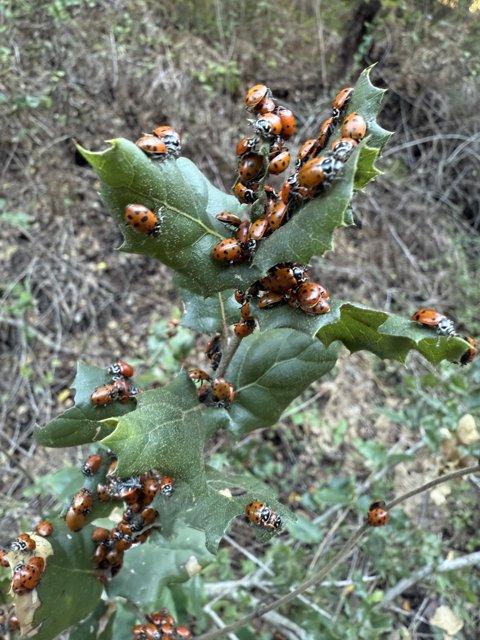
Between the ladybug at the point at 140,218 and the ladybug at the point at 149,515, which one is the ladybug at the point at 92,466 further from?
the ladybug at the point at 140,218

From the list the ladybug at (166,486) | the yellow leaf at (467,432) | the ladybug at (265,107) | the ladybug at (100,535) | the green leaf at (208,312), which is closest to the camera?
the ladybug at (265,107)

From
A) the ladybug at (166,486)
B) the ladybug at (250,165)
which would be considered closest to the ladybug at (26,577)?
the ladybug at (166,486)

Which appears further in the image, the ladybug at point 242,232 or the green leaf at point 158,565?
the green leaf at point 158,565

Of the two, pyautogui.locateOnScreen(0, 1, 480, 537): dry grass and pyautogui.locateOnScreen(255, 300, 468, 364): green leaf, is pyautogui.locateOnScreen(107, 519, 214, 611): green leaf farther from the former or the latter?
pyautogui.locateOnScreen(0, 1, 480, 537): dry grass

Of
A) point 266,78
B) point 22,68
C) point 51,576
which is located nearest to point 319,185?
point 51,576

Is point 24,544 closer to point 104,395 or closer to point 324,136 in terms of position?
point 104,395

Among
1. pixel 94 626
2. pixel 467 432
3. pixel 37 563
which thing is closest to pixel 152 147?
pixel 37 563
